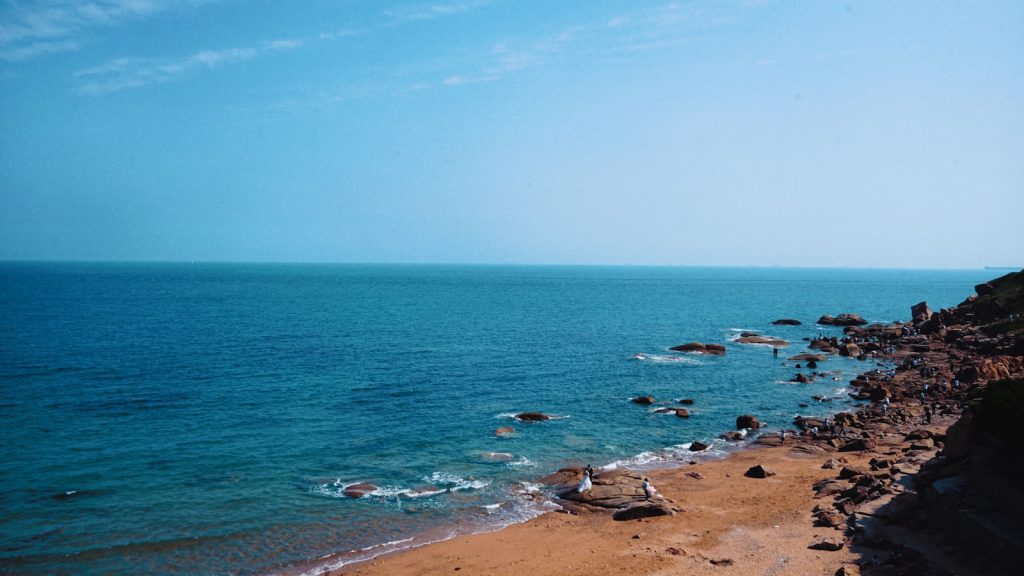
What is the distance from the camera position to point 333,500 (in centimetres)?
3019

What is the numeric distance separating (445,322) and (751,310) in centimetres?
7998

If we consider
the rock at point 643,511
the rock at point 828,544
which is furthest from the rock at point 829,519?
the rock at point 643,511

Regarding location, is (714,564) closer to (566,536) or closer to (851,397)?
(566,536)

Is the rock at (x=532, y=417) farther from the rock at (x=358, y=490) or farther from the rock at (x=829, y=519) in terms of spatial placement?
the rock at (x=829, y=519)

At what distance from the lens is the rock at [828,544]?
22.9m

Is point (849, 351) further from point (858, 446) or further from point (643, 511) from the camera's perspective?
point (643, 511)

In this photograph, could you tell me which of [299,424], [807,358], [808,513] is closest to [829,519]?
[808,513]

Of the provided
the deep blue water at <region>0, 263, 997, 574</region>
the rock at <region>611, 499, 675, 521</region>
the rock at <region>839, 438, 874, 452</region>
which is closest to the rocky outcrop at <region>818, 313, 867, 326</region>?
the deep blue water at <region>0, 263, 997, 574</region>

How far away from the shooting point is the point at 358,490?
3139cm

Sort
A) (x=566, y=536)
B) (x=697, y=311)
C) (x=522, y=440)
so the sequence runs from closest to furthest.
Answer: (x=566, y=536) < (x=522, y=440) < (x=697, y=311)

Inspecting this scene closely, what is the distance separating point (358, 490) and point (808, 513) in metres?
21.9

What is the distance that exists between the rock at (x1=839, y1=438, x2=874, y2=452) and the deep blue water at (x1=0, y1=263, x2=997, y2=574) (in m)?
8.38

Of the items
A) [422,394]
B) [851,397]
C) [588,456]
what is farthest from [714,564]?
[851,397]

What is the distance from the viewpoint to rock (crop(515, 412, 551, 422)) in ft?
148
